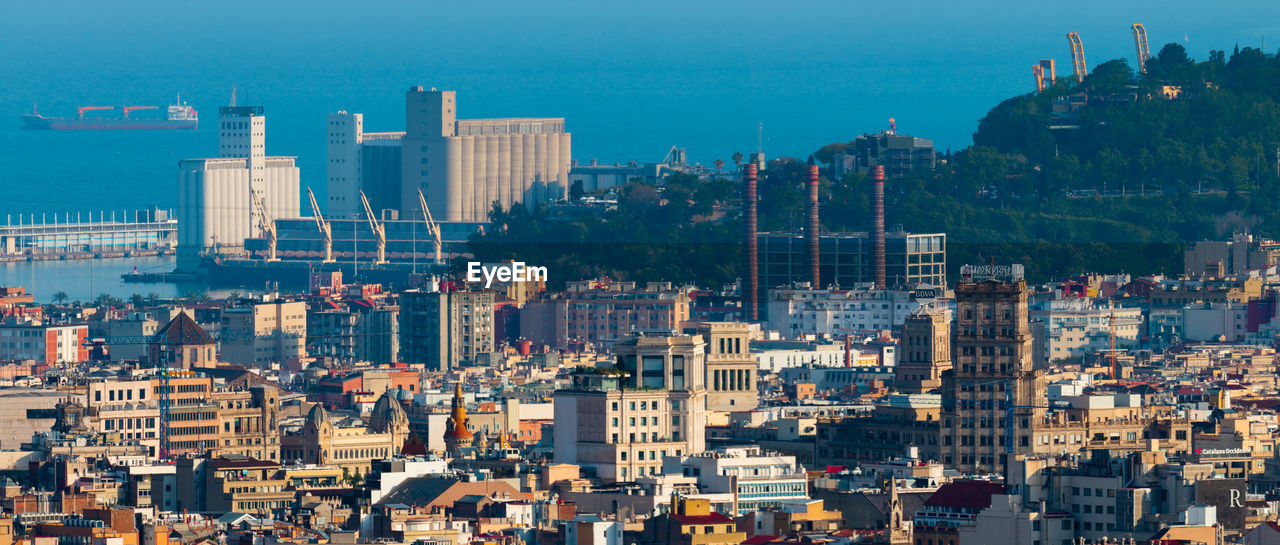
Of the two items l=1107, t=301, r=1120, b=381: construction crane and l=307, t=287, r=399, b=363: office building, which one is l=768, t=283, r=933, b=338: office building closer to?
l=1107, t=301, r=1120, b=381: construction crane

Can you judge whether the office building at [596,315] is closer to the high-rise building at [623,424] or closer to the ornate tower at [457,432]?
the ornate tower at [457,432]

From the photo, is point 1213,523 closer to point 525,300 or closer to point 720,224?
point 525,300

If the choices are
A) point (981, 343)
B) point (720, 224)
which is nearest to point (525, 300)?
point (720, 224)

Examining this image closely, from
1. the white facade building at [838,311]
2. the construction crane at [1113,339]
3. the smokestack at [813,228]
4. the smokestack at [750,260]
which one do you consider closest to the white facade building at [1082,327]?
the construction crane at [1113,339]

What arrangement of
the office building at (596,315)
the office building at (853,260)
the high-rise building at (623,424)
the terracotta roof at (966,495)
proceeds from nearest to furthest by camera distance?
the terracotta roof at (966,495) → the high-rise building at (623,424) → the office building at (596,315) → the office building at (853,260)

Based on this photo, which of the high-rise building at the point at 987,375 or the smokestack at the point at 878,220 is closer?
the high-rise building at the point at 987,375

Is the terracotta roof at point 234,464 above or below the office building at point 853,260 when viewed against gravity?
below
